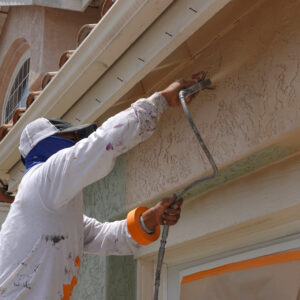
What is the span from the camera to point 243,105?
288 centimetres

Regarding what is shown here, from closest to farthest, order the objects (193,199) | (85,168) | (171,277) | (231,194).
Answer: (85,168), (231,194), (193,199), (171,277)

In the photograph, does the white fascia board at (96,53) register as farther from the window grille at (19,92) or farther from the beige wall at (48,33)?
the window grille at (19,92)

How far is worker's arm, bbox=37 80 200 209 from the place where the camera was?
2.35 metres

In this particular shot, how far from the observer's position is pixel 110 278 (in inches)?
151

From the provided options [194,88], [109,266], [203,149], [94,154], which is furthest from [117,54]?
[109,266]

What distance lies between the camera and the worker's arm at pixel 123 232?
8.68 feet

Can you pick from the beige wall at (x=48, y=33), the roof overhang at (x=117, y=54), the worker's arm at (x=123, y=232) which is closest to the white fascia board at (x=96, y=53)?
the roof overhang at (x=117, y=54)

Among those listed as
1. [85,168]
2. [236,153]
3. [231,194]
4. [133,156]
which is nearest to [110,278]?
[133,156]

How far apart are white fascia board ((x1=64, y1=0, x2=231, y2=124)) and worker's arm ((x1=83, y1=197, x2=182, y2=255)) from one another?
2.56 ft

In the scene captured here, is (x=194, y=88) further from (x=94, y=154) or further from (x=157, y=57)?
(x=94, y=154)

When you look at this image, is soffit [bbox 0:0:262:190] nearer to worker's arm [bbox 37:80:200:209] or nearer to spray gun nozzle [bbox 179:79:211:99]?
spray gun nozzle [bbox 179:79:211:99]

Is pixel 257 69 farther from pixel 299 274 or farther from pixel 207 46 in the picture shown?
pixel 299 274

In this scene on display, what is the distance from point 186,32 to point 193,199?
99 cm

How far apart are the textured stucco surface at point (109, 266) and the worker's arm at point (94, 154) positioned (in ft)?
4.60
